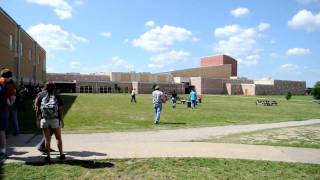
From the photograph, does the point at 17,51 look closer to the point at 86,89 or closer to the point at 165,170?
the point at 165,170

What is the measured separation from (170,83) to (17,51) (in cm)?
8069

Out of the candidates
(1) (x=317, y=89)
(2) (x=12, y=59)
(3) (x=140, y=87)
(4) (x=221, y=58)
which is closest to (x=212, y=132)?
(2) (x=12, y=59)

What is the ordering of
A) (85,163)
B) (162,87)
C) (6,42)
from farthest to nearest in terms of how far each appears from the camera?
(162,87) → (6,42) → (85,163)

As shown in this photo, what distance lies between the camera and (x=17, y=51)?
137 ft

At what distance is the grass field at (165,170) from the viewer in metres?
7.88

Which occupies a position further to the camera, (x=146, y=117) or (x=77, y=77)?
(x=77, y=77)

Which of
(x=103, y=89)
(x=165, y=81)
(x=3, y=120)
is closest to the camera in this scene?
(x=3, y=120)

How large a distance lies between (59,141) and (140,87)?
102m

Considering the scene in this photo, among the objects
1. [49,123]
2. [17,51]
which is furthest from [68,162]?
[17,51]

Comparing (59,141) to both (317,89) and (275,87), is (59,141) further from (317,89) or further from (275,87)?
(275,87)

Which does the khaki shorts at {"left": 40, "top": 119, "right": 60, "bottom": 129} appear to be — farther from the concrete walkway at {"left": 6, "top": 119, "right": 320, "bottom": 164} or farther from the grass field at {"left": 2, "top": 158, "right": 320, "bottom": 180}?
the grass field at {"left": 2, "top": 158, "right": 320, "bottom": 180}

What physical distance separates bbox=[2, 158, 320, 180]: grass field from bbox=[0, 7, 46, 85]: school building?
27196mm

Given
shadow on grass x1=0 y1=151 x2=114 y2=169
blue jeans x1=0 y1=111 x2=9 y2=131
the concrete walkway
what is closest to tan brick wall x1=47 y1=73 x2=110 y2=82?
the concrete walkway

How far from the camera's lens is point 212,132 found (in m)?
15.9
